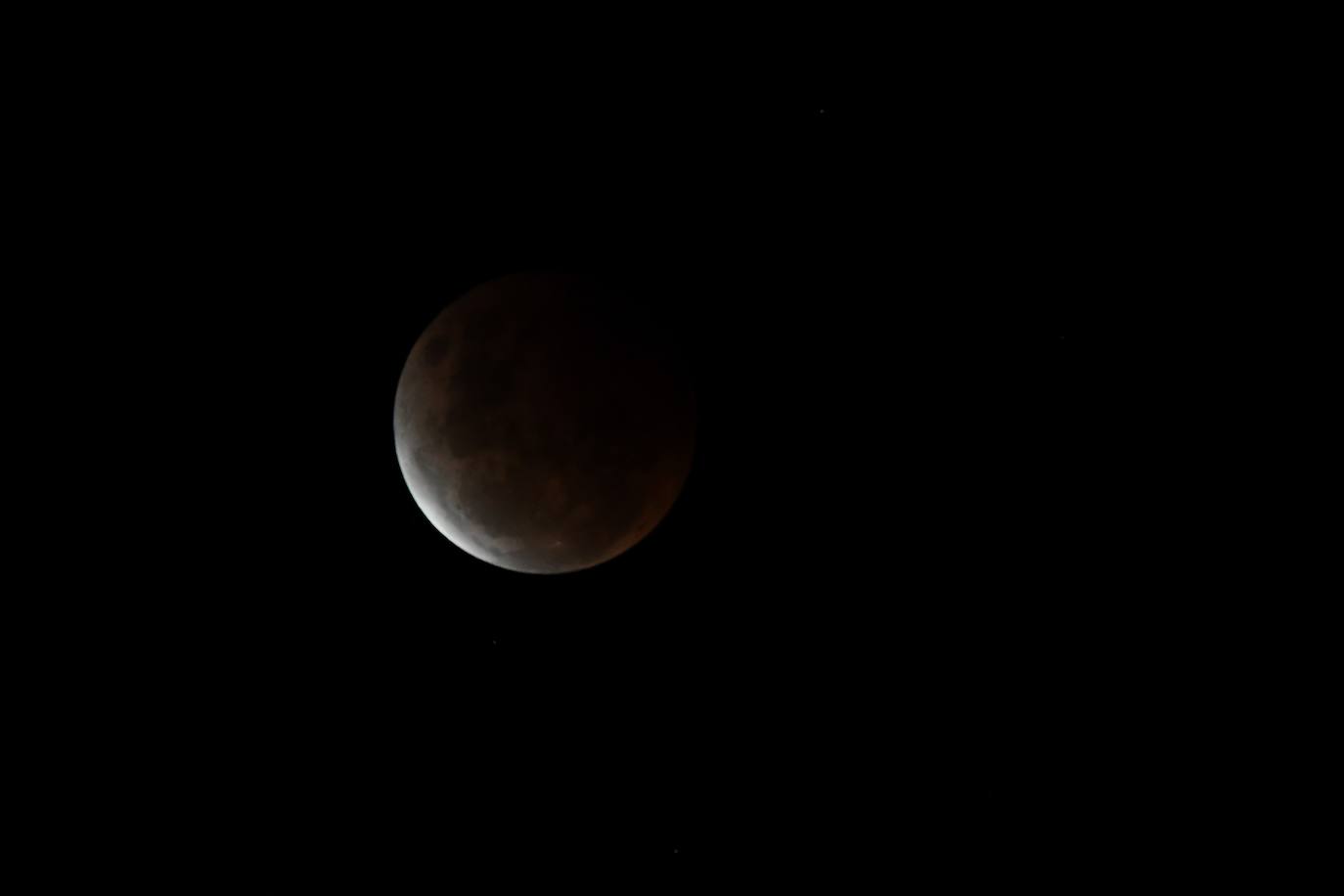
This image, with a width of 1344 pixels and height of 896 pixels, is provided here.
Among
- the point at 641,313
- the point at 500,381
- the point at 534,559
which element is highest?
the point at 641,313

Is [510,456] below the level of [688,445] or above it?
below

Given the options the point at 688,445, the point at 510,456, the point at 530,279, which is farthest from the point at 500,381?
the point at 688,445

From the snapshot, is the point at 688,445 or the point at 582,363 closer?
the point at 582,363

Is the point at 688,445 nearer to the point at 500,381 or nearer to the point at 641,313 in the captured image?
the point at 641,313

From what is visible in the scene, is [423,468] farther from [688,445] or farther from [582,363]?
[688,445]

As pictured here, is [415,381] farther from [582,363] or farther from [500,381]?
[582,363]

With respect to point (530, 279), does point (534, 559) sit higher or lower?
lower

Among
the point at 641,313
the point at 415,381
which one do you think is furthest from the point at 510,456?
the point at 641,313

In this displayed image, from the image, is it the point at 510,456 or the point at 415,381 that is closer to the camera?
the point at 510,456

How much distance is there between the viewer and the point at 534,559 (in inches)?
133

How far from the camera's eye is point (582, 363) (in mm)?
3174

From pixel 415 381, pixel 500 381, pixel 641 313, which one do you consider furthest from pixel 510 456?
pixel 641 313

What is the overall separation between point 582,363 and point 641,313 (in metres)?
0.44

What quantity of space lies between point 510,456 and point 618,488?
1.18ft
